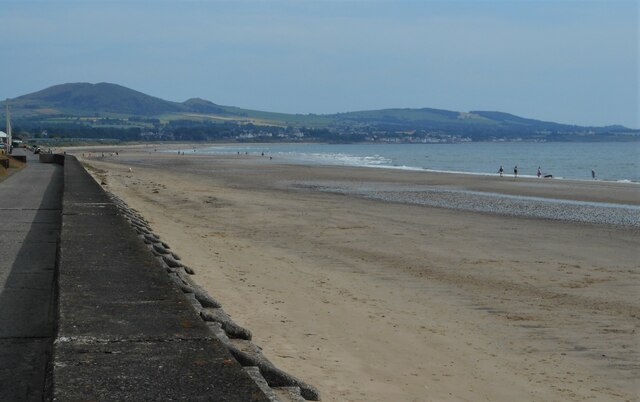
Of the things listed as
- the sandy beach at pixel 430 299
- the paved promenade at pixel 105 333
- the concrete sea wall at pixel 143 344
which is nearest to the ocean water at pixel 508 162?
the sandy beach at pixel 430 299

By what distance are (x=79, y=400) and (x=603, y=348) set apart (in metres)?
5.80

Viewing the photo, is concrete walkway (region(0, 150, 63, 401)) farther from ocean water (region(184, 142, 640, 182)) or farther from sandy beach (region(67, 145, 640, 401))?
ocean water (region(184, 142, 640, 182))

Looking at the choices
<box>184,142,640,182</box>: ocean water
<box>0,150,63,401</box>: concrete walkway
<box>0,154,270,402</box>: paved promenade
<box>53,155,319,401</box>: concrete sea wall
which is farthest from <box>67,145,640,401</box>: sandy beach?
<box>184,142,640,182</box>: ocean water

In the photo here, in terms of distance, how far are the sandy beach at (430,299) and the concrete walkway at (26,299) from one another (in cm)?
189

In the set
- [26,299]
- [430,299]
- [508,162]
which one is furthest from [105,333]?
[508,162]

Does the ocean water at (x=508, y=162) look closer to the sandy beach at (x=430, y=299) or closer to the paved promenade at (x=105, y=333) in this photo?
the sandy beach at (x=430, y=299)

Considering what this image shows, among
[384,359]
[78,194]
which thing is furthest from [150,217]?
[384,359]

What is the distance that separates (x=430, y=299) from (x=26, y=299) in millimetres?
4902

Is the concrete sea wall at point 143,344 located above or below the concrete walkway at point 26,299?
above

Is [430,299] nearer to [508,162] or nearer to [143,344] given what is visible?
[143,344]

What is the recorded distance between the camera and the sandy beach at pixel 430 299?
6.55 m

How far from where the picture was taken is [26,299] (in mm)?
7641

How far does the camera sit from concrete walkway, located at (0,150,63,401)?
5.05m

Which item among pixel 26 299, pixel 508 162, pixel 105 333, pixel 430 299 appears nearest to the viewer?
pixel 105 333
